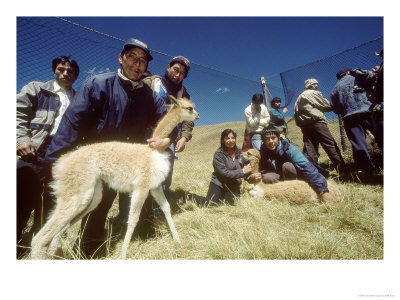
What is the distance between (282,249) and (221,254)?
52 centimetres

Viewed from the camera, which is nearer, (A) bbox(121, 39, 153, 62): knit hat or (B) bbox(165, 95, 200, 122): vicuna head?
(A) bbox(121, 39, 153, 62): knit hat

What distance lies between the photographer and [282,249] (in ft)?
5.50

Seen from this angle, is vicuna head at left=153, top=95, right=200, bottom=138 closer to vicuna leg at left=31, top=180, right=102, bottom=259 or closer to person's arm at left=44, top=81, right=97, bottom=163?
person's arm at left=44, top=81, right=97, bottom=163

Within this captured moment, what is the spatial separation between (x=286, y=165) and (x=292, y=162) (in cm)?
12

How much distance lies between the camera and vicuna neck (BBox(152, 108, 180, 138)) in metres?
2.24

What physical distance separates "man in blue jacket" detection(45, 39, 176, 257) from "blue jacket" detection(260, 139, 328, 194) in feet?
7.25

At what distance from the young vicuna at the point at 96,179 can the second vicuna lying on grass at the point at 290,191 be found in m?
1.74

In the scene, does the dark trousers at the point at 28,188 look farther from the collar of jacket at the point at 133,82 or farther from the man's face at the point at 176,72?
the man's face at the point at 176,72

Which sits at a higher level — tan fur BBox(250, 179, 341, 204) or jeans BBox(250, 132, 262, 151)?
jeans BBox(250, 132, 262, 151)

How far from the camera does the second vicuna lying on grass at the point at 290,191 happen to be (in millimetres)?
2944

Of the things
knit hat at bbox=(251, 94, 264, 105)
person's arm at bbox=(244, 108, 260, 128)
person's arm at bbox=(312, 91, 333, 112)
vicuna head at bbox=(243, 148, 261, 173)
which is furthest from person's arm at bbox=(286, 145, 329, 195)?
knit hat at bbox=(251, 94, 264, 105)

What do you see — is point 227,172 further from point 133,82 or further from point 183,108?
point 133,82

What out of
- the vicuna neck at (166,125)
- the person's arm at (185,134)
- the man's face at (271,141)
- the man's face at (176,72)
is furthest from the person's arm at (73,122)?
the man's face at (271,141)
